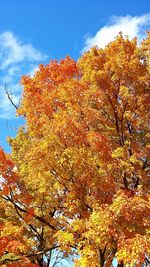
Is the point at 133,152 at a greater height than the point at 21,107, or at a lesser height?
lesser

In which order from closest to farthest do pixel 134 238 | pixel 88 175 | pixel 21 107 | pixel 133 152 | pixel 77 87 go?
pixel 134 238 < pixel 88 175 < pixel 133 152 < pixel 77 87 < pixel 21 107

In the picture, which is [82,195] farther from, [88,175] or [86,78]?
[86,78]

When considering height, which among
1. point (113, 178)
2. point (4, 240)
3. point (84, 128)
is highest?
point (84, 128)

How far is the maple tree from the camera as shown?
16906 millimetres

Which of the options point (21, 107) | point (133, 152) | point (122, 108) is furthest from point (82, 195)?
point (21, 107)

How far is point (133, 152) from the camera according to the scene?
766 inches

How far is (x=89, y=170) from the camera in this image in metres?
18.2

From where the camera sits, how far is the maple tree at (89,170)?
16906 mm

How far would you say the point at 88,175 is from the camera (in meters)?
18.1

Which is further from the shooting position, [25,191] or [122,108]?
[25,191]

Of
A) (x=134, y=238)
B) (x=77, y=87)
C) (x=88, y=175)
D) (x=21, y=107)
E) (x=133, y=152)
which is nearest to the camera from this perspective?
(x=134, y=238)

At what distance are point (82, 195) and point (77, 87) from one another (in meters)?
6.07

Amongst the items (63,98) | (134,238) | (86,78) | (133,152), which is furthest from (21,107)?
(134,238)

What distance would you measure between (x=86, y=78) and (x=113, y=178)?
539 centimetres
